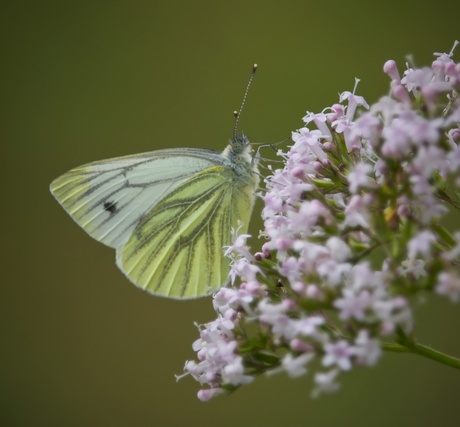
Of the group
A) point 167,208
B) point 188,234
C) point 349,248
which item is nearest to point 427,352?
point 349,248

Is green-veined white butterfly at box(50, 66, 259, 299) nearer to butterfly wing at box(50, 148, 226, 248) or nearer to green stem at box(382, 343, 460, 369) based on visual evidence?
butterfly wing at box(50, 148, 226, 248)

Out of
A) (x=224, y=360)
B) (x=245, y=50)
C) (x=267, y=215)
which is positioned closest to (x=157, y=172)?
(x=267, y=215)

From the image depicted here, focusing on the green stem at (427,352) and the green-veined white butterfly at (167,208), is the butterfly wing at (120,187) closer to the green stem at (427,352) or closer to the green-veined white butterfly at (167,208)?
the green-veined white butterfly at (167,208)

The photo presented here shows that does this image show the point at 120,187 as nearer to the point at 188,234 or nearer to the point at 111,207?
the point at 111,207

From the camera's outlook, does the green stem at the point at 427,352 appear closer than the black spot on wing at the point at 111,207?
Yes

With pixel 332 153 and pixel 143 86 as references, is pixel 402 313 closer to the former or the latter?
pixel 332 153

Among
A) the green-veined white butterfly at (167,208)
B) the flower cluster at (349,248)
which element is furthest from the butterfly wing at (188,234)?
the flower cluster at (349,248)
